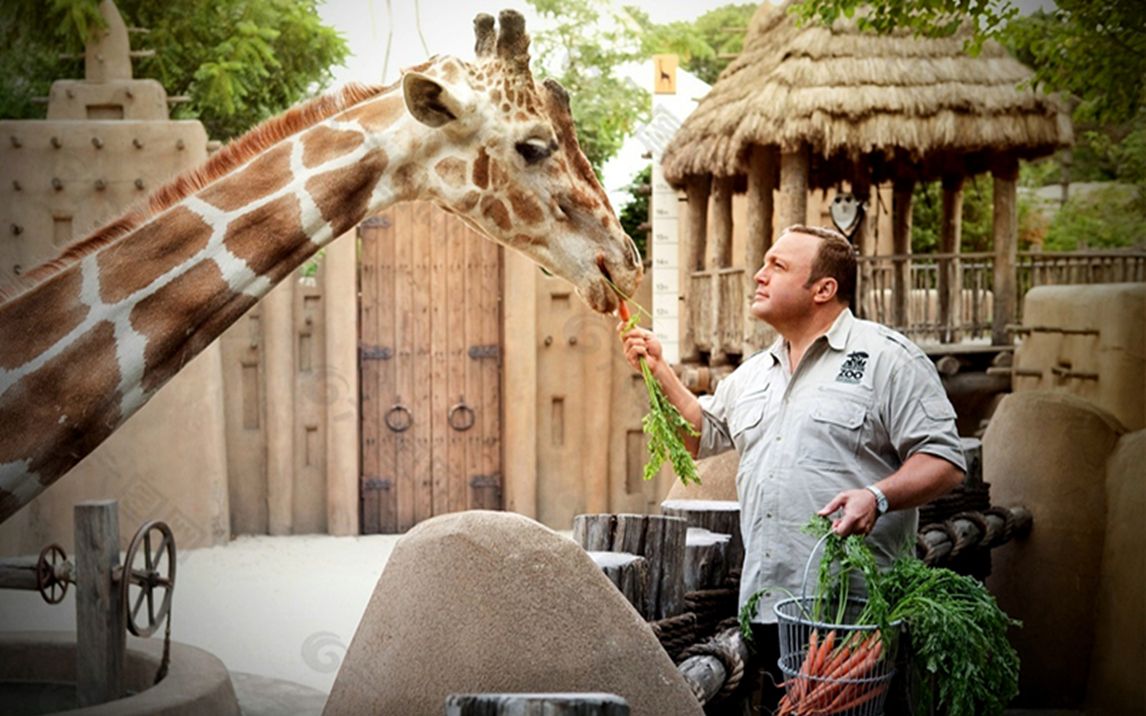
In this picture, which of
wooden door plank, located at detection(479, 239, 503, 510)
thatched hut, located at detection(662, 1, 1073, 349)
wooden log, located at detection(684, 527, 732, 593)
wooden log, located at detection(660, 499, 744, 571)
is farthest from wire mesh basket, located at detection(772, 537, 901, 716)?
thatched hut, located at detection(662, 1, 1073, 349)

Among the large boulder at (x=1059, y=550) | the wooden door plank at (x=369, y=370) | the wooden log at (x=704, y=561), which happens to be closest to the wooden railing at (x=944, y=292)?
the large boulder at (x=1059, y=550)

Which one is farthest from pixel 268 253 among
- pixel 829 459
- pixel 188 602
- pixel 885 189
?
pixel 885 189

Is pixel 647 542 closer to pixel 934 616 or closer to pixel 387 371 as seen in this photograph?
pixel 934 616

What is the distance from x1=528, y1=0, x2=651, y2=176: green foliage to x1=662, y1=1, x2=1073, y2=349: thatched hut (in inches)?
39.9

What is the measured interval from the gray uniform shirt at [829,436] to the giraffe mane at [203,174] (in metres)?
0.97

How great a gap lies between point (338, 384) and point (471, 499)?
723 millimetres

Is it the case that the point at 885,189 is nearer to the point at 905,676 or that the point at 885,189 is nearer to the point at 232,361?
the point at 232,361

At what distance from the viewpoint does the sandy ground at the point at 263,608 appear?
3.65 m

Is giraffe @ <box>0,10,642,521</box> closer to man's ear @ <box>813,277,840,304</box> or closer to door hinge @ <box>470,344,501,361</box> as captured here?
man's ear @ <box>813,277,840,304</box>

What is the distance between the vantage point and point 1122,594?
3914 mm

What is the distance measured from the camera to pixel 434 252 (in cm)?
490

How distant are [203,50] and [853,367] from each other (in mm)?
2329

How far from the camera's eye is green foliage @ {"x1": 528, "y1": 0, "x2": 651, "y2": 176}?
3842mm

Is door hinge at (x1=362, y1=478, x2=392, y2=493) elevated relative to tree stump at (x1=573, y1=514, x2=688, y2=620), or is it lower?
lower
